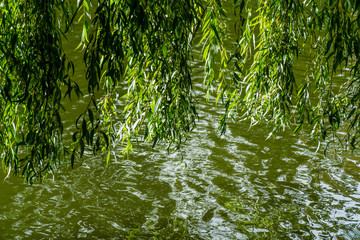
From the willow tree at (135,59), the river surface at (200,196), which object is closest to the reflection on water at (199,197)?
the river surface at (200,196)

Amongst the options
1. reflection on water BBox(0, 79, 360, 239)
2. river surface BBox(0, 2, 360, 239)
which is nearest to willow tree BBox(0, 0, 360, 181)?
reflection on water BBox(0, 79, 360, 239)

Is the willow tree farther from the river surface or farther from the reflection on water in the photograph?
the river surface

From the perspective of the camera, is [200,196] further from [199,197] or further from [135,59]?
[135,59]

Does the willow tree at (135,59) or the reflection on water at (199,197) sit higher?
the willow tree at (135,59)

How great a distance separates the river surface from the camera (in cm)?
515

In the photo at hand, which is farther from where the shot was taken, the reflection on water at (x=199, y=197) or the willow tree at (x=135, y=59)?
the reflection on water at (x=199, y=197)

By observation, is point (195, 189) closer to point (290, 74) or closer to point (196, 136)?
point (196, 136)

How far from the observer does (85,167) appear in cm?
632

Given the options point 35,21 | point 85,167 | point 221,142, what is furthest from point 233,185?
point 35,21

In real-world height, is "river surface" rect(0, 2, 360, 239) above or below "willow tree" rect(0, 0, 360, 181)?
below

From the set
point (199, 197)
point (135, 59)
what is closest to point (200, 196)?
point (199, 197)

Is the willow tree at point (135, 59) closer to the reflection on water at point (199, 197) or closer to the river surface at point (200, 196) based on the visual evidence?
the reflection on water at point (199, 197)

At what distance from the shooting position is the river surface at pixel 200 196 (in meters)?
5.15

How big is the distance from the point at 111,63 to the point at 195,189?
3.00 m
